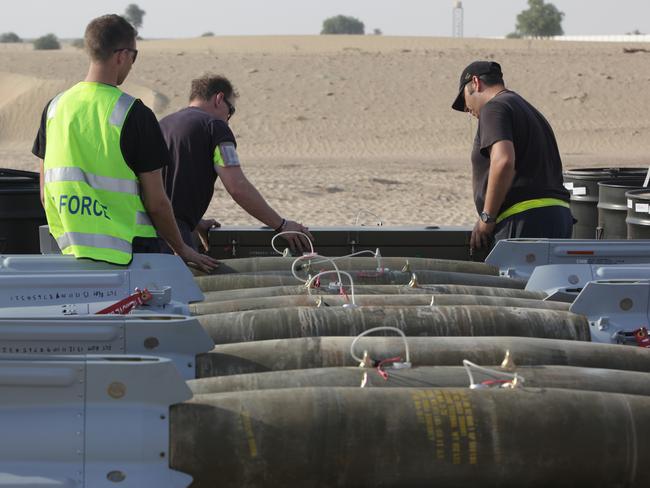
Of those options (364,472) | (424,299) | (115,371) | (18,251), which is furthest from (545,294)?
(18,251)

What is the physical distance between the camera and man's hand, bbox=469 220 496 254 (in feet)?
21.3

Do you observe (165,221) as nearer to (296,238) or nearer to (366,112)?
(296,238)

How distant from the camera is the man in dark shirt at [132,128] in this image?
4922 mm

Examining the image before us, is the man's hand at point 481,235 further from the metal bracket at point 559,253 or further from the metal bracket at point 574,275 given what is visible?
the metal bracket at point 574,275

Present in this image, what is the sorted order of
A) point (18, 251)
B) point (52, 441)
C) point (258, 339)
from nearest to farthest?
1. point (52, 441)
2. point (258, 339)
3. point (18, 251)

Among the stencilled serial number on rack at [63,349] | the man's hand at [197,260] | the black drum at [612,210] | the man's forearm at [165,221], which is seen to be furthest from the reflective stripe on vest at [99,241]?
the black drum at [612,210]

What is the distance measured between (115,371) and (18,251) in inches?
166

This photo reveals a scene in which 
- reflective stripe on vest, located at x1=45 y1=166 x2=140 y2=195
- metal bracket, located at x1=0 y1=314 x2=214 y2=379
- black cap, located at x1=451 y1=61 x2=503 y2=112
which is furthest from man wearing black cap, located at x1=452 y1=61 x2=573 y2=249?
metal bracket, located at x1=0 y1=314 x2=214 y2=379

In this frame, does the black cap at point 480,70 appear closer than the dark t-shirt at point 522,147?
No

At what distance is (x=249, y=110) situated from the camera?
113ft

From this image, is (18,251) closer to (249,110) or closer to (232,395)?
(232,395)

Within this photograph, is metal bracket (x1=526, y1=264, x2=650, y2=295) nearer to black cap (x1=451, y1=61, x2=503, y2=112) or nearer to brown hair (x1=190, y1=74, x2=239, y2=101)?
black cap (x1=451, y1=61, x2=503, y2=112)

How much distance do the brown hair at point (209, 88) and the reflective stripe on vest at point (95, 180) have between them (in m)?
1.67

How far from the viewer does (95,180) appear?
498 centimetres
